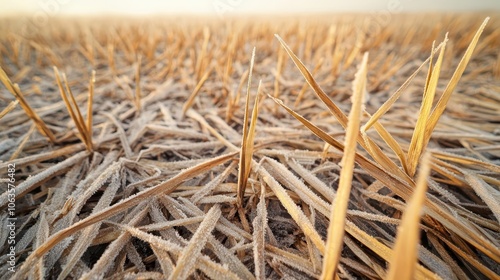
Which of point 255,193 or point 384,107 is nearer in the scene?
point 384,107

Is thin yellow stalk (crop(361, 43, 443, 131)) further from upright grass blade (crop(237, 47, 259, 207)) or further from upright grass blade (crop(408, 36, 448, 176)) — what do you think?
upright grass blade (crop(237, 47, 259, 207))

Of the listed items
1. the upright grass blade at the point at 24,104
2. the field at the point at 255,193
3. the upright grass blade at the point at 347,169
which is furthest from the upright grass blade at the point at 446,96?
the upright grass blade at the point at 24,104

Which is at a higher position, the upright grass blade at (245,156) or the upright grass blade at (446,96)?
the upright grass blade at (446,96)

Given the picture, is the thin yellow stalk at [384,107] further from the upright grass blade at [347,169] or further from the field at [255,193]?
the upright grass blade at [347,169]

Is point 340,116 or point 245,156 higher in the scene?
point 340,116

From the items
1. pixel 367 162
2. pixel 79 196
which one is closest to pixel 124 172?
pixel 79 196

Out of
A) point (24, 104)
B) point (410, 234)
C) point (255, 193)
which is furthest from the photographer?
point (24, 104)

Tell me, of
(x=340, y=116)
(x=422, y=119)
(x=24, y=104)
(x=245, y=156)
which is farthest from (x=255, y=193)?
(x=24, y=104)

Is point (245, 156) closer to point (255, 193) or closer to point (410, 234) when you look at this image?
point (255, 193)
